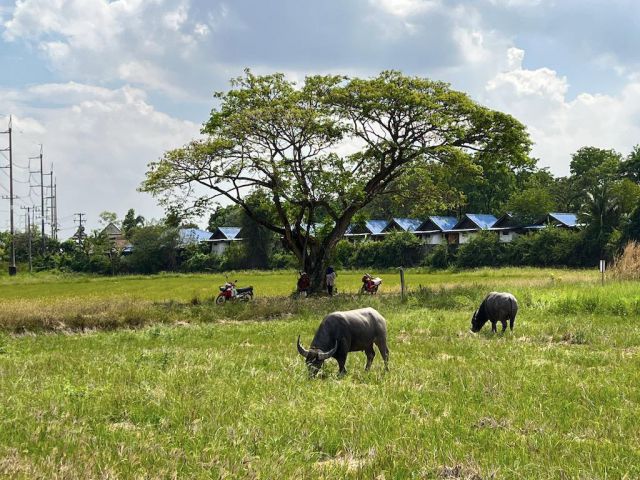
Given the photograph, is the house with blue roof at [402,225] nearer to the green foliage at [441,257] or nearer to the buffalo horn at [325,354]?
the green foliage at [441,257]

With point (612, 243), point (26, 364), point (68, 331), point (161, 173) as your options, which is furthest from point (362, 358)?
point (612, 243)

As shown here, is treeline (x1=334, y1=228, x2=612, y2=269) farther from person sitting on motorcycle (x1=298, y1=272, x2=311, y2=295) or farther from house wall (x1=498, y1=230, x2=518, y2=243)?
person sitting on motorcycle (x1=298, y1=272, x2=311, y2=295)

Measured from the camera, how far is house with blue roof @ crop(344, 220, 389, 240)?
79.6m

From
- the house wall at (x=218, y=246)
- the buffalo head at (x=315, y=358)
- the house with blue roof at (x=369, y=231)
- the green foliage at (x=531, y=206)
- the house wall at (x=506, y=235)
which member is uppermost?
the green foliage at (x=531, y=206)

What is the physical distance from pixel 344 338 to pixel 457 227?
65.0 meters

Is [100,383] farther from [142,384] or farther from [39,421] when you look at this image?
[39,421]

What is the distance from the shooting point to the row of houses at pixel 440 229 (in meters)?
67.3

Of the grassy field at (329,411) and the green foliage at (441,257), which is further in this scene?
the green foliage at (441,257)

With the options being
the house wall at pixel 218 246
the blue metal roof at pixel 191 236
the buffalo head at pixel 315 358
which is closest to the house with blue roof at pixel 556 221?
the house wall at pixel 218 246

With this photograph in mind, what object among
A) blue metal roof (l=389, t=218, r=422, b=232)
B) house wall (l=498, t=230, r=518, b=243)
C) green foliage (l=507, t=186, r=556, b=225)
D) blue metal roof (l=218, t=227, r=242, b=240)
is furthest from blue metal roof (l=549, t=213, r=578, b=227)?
blue metal roof (l=218, t=227, r=242, b=240)

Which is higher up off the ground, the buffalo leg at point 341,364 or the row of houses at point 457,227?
the row of houses at point 457,227

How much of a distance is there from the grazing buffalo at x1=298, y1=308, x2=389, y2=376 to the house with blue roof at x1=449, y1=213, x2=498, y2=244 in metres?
61.9

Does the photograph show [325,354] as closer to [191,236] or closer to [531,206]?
[531,206]

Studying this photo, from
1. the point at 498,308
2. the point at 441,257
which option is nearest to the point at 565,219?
the point at 441,257
